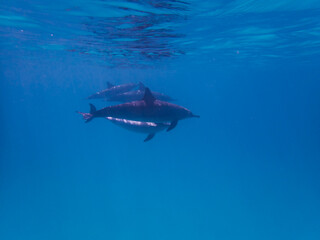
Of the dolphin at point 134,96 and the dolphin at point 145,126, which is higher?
the dolphin at point 134,96

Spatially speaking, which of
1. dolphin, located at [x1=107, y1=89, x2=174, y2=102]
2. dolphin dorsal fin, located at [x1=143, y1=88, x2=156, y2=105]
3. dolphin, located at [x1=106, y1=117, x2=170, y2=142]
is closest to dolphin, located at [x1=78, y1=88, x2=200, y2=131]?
dolphin dorsal fin, located at [x1=143, y1=88, x2=156, y2=105]

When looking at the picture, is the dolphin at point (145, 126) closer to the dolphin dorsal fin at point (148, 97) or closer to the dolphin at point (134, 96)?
the dolphin dorsal fin at point (148, 97)

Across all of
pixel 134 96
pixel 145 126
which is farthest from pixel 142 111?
pixel 134 96

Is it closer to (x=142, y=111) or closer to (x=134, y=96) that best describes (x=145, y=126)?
(x=142, y=111)

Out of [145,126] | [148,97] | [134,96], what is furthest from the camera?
[134,96]

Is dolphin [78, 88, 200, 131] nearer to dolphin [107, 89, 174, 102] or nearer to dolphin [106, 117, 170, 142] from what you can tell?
dolphin [106, 117, 170, 142]

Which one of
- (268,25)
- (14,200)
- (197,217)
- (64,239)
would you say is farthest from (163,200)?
(268,25)

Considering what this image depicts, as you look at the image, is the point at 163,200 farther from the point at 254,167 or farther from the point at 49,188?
the point at 254,167

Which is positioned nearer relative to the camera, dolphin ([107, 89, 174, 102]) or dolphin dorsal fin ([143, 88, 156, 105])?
dolphin dorsal fin ([143, 88, 156, 105])

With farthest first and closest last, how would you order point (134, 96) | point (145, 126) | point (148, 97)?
1. point (134, 96)
2. point (145, 126)
3. point (148, 97)

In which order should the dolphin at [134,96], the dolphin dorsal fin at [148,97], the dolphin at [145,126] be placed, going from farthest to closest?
the dolphin at [134,96]
the dolphin at [145,126]
the dolphin dorsal fin at [148,97]

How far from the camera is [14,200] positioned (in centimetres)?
2961

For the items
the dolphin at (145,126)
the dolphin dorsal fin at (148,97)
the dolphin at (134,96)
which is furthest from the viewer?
the dolphin at (134,96)

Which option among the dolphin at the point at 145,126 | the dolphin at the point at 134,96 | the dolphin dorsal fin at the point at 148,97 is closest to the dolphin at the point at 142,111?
the dolphin dorsal fin at the point at 148,97
